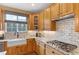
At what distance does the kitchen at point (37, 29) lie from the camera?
135cm

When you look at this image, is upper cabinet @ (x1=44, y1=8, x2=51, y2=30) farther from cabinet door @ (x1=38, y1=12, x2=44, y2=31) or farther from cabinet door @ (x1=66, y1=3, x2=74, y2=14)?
cabinet door @ (x1=66, y1=3, x2=74, y2=14)

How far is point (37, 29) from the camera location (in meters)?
1.52

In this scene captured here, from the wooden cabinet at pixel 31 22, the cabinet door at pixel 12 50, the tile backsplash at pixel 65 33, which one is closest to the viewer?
the cabinet door at pixel 12 50

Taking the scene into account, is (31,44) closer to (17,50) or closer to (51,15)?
(17,50)

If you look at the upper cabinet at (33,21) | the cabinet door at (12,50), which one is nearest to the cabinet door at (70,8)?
the upper cabinet at (33,21)

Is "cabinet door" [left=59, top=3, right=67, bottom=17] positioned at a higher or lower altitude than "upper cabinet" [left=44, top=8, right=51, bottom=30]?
higher

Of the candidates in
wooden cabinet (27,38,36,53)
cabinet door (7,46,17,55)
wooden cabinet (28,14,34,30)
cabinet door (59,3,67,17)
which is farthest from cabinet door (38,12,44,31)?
cabinet door (7,46,17,55)

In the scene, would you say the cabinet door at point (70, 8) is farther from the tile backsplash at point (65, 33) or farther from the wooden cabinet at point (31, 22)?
the wooden cabinet at point (31, 22)

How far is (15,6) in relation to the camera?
134 centimetres

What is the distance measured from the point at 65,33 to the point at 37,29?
1.77 feet

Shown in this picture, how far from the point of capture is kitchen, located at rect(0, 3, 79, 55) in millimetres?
1352

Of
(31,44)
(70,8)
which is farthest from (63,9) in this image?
(31,44)

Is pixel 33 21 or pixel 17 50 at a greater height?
pixel 33 21

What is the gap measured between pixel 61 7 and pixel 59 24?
0.34 meters
